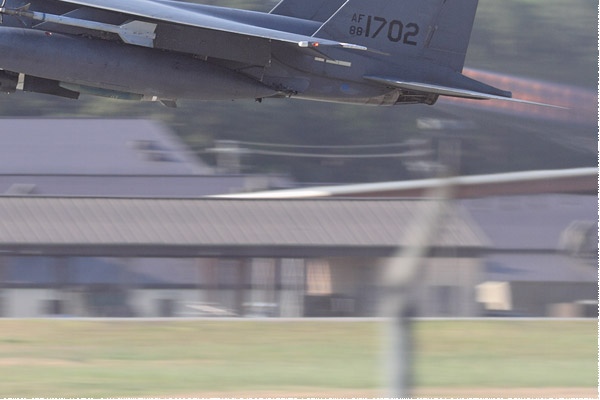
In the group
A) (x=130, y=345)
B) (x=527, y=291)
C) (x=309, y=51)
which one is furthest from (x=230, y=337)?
(x=527, y=291)

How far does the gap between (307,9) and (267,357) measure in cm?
483

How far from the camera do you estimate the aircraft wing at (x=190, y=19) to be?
12.6m

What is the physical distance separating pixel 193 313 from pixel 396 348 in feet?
47.6

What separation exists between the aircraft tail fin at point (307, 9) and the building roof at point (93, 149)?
17.7m

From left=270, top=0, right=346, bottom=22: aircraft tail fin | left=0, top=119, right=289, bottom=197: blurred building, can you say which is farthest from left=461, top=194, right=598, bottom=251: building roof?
left=270, top=0, right=346, bottom=22: aircraft tail fin

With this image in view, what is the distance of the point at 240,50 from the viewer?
1357cm

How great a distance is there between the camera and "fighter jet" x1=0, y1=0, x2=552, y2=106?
12.7 metres

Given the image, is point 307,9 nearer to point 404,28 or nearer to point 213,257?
point 404,28

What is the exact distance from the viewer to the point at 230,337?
46.4 feet

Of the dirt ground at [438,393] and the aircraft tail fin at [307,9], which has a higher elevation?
the aircraft tail fin at [307,9]

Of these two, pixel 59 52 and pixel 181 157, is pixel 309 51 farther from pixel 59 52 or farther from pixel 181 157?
pixel 181 157

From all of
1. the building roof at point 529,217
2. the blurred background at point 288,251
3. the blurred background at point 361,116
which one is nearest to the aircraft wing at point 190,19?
the blurred background at point 288,251

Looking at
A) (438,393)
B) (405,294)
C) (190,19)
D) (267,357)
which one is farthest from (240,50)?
(405,294)

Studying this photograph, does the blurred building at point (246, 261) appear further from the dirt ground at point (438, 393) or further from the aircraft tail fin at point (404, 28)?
the dirt ground at point (438, 393)
